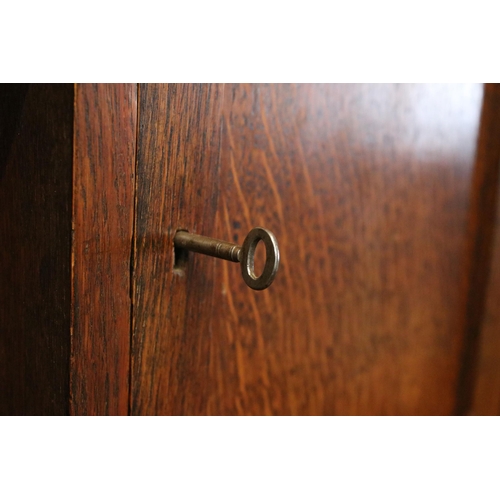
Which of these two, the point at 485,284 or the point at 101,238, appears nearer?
the point at 101,238

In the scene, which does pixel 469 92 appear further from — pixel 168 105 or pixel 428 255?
pixel 168 105

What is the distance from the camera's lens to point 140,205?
0.36m

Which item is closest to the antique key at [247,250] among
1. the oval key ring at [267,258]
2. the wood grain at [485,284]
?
the oval key ring at [267,258]

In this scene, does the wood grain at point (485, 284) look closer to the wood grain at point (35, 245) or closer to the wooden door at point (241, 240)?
Result: the wooden door at point (241, 240)

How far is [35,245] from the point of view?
14.3 inches

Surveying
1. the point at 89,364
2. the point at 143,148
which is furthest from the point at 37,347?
the point at 143,148

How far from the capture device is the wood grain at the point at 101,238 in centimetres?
33

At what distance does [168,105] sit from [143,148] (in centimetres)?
4

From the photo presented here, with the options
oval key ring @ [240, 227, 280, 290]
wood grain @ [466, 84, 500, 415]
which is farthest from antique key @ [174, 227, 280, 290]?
wood grain @ [466, 84, 500, 415]

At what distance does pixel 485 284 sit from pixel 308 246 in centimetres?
27

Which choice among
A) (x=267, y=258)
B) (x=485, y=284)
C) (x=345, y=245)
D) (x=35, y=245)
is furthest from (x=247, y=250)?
(x=485, y=284)

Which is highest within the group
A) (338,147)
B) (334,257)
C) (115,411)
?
(338,147)

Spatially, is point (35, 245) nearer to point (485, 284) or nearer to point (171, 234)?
point (171, 234)

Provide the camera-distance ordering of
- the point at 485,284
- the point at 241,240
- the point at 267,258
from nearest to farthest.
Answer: the point at 267,258
the point at 241,240
the point at 485,284
